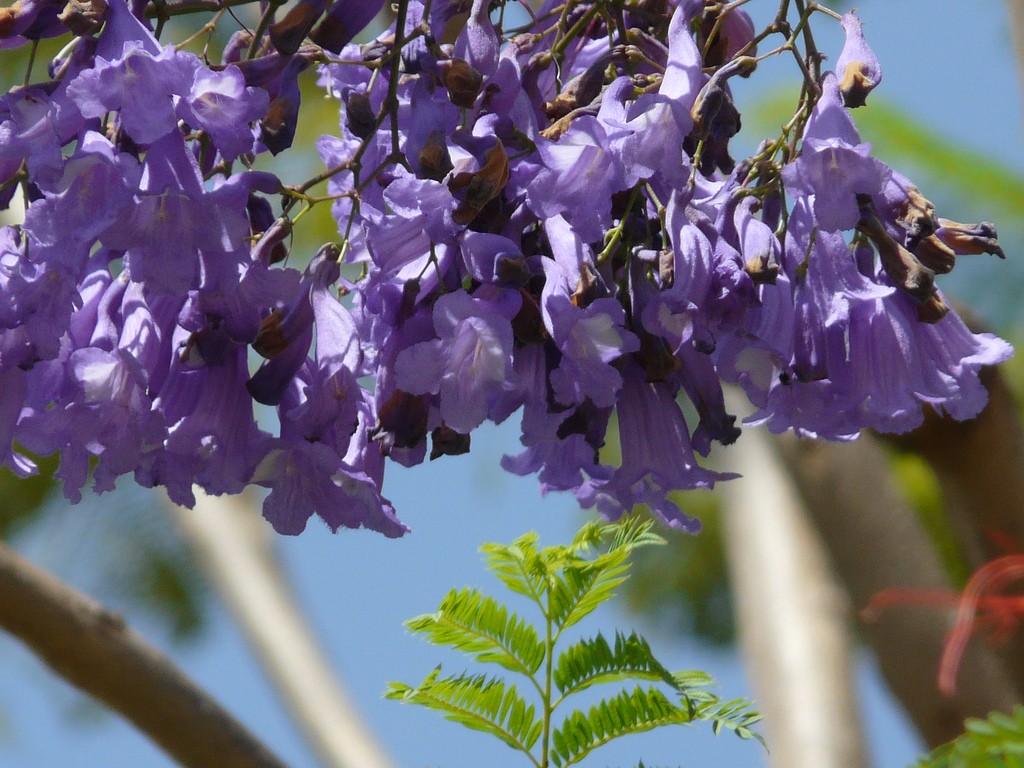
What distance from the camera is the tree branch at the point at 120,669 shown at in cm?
279

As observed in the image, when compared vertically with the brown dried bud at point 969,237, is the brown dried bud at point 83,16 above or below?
above

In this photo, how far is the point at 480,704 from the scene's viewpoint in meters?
1.60

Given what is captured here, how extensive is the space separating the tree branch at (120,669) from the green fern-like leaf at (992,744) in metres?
1.99

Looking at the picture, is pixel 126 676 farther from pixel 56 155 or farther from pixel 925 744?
pixel 925 744

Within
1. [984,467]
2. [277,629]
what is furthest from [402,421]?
[277,629]

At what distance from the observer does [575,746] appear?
162cm

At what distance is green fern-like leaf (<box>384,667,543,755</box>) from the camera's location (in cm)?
157

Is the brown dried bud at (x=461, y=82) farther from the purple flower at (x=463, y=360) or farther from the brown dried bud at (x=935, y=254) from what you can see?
the brown dried bud at (x=935, y=254)

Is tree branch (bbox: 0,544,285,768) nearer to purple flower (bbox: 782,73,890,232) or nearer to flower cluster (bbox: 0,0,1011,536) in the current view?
flower cluster (bbox: 0,0,1011,536)

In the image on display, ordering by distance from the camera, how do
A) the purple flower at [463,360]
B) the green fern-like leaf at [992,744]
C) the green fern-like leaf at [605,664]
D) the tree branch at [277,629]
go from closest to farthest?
1. the green fern-like leaf at [992,744]
2. the purple flower at [463,360]
3. the green fern-like leaf at [605,664]
4. the tree branch at [277,629]

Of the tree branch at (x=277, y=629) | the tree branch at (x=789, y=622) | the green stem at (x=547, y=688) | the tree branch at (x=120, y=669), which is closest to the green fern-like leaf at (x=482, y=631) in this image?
the green stem at (x=547, y=688)

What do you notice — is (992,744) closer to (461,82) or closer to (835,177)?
(835,177)

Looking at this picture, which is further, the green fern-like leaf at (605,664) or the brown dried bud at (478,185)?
the green fern-like leaf at (605,664)

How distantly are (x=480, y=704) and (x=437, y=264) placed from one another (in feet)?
2.12
